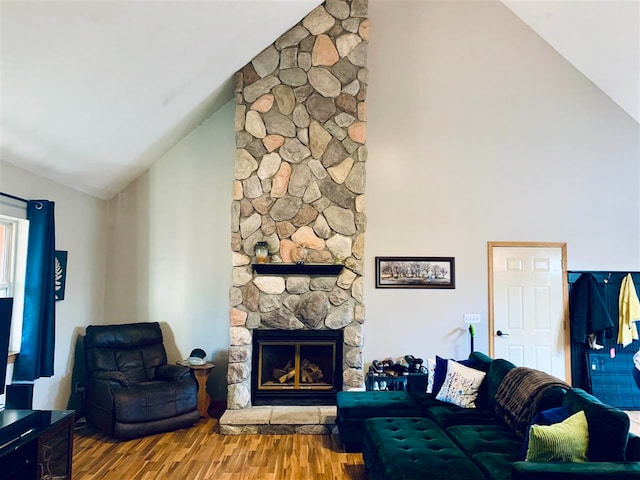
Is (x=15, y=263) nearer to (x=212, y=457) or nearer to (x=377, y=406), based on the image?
(x=212, y=457)

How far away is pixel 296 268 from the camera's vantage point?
14.7 ft

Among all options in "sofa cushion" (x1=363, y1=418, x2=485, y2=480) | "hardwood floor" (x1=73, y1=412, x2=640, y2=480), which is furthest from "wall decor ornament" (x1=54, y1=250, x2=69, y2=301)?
"sofa cushion" (x1=363, y1=418, x2=485, y2=480)

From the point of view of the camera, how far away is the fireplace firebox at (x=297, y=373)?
454 centimetres

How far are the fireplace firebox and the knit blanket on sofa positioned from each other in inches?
71.5

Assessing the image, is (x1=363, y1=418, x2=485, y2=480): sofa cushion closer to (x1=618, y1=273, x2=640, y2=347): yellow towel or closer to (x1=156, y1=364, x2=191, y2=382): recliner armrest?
(x1=156, y1=364, x2=191, y2=382): recliner armrest

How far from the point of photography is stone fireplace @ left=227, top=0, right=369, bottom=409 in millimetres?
4527

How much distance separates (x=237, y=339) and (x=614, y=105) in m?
5.41

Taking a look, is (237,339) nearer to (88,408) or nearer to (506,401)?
(88,408)

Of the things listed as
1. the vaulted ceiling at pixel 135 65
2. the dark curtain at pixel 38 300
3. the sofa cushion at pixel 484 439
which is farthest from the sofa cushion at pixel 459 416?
the vaulted ceiling at pixel 135 65

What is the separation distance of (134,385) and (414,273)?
3299 mm

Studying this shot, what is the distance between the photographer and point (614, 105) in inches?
214

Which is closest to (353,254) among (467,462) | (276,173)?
(276,173)

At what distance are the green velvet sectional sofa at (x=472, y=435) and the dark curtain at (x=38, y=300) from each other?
8.30 ft

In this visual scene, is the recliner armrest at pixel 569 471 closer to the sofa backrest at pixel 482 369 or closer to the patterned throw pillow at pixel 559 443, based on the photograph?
the patterned throw pillow at pixel 559 443
